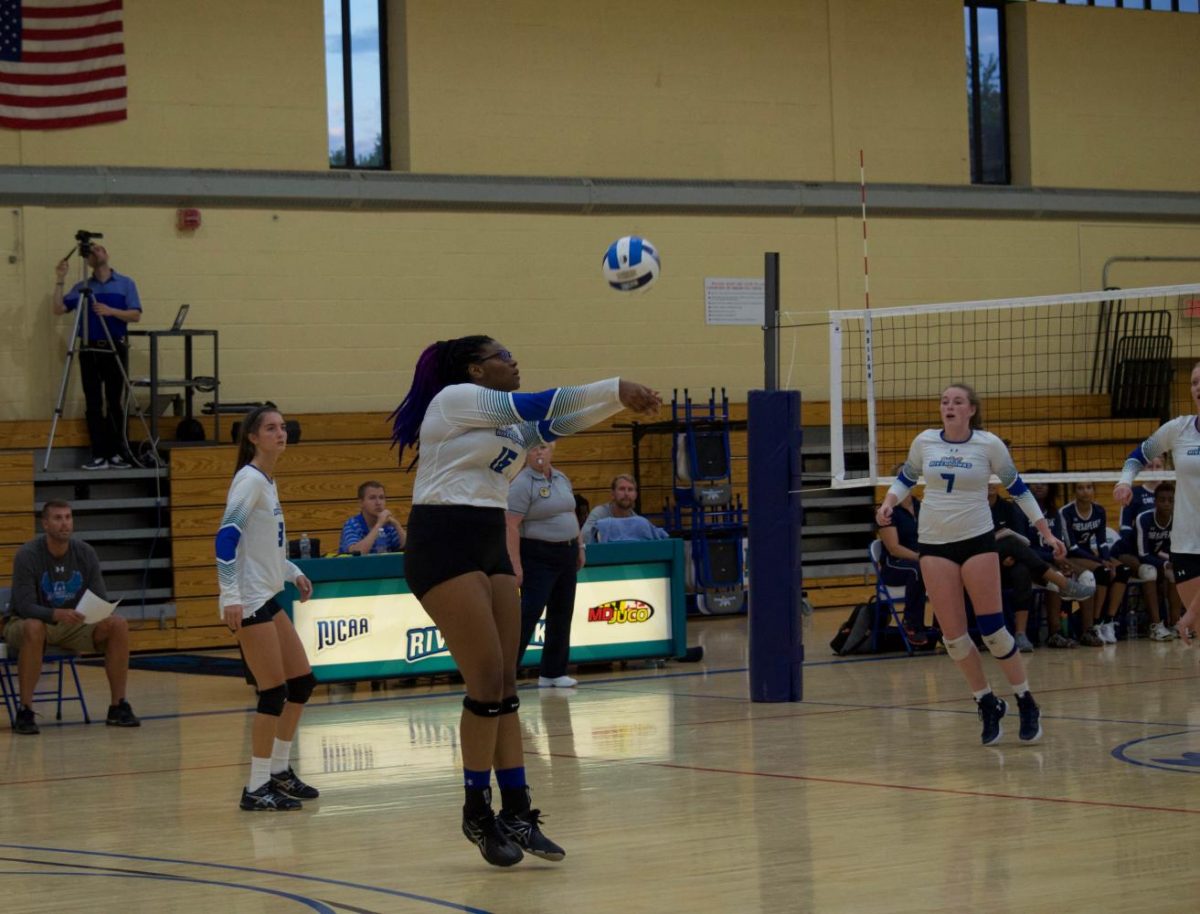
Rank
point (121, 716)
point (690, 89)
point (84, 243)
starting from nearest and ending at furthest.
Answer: point (121, 716)
point (84, 243)
point (690, 89)

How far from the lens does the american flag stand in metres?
15.5

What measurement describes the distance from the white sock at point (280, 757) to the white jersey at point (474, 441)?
76.7 inches

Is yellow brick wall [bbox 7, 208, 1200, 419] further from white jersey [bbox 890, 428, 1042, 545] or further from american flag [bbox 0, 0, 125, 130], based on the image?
white jersey [bbox 890, 428, 1042, 545]

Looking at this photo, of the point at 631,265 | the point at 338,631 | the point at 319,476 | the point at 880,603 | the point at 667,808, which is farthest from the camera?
the point at 319,476

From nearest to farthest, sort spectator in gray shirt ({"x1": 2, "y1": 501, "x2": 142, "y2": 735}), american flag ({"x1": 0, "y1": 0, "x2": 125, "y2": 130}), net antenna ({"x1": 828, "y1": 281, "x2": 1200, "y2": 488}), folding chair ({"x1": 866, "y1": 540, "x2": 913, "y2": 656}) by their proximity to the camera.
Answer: spectator in gray shirt ({"x1": 2, "y1": 501, "x2": 142, "y2": 735}) → folding chair ({"x1": 866, "y1": 540, "x2": 913, "y2": 656}) → american flag ({"x1": 0, "y1": 0, "x2": 125, "y2": 130}) → net antenna ({"x1": 828, "y1": 281, "x2": 1200, "y2": 488})

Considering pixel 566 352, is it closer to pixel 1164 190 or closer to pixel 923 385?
pixel 923 385

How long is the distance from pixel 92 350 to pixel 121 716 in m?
5.78

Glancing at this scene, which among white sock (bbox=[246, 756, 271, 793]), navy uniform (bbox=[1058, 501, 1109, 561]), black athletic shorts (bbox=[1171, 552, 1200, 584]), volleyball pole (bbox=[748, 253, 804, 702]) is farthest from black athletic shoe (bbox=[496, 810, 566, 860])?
navy uniform (bbox=[1058, 501, 1109, 561])

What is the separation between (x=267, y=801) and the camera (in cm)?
694

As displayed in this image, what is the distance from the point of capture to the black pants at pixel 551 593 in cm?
1075

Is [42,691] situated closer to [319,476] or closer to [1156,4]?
[319,476]

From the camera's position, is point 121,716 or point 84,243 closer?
point 121,716

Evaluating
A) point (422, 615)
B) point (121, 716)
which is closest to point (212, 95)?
point (422, 615)

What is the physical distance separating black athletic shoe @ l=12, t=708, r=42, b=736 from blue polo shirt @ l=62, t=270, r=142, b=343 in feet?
19.8
